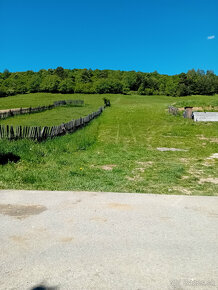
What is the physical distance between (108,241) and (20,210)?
1.85 meters

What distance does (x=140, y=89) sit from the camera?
4129 inches

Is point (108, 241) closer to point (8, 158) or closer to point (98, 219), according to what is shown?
point (98, 219)

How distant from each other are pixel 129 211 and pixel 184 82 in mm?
108870

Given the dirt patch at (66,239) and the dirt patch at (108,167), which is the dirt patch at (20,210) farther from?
the dirt patch at (108,167)

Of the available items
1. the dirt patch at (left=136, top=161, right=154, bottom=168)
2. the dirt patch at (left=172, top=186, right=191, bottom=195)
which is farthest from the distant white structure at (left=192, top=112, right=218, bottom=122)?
the dirt patch at (left=172, top=186, right=191, bottom=195)

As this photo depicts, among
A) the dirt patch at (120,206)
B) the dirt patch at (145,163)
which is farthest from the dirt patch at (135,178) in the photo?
the dirt patch at (120,206)

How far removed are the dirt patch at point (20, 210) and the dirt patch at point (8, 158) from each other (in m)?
3.69

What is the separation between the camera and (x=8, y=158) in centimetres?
814

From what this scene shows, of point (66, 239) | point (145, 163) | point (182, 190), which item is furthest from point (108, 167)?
point (66, 239)

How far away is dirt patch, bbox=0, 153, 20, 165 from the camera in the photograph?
7893 millimetres

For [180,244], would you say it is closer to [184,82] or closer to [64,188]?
[64,188]

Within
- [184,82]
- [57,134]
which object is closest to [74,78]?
[184,82]

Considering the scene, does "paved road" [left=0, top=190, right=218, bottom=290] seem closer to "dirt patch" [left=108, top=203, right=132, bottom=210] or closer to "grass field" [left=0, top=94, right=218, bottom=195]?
"dirt patch" [left=108, top=203, right=132, bottom=210]

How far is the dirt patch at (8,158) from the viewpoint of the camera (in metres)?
7.89
